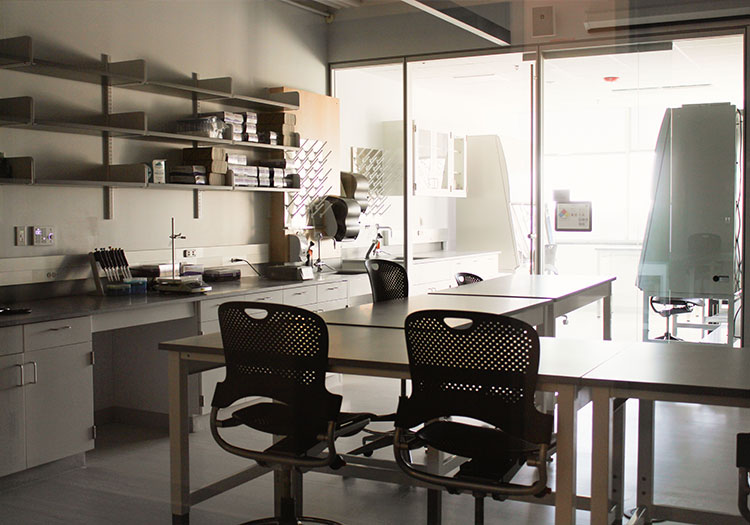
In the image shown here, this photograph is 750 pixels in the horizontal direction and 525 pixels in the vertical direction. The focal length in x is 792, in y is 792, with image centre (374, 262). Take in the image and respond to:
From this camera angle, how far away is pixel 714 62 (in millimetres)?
5914

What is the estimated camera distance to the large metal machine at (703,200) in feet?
18.9

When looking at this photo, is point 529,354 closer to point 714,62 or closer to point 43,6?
point 43,6

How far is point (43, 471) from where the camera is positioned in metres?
4.03

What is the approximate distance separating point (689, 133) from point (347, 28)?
3213mm

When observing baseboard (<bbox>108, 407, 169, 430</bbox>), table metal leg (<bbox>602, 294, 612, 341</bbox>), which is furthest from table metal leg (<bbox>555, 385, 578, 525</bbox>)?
table metal leg (<bbox>602, 294, 612, 341</bbox>)

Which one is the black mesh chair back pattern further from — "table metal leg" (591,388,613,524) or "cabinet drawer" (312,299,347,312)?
"cabinet drawer" (312,299,347,312)

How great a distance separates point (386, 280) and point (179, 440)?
2019 millimetres

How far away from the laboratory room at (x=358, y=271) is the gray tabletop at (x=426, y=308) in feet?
0.14

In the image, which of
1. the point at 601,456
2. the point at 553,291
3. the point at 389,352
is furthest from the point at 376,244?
the point at 601,456

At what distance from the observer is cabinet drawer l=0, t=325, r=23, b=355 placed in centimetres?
374

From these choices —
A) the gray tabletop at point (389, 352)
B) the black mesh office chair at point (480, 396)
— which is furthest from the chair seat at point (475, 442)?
the gray tabletop at point (389, 352)

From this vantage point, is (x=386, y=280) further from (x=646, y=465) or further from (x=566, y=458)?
(x=566, y=458)

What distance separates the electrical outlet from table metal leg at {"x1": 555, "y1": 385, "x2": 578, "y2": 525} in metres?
3.28

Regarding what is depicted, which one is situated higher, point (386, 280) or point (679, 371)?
point (386, 280)
